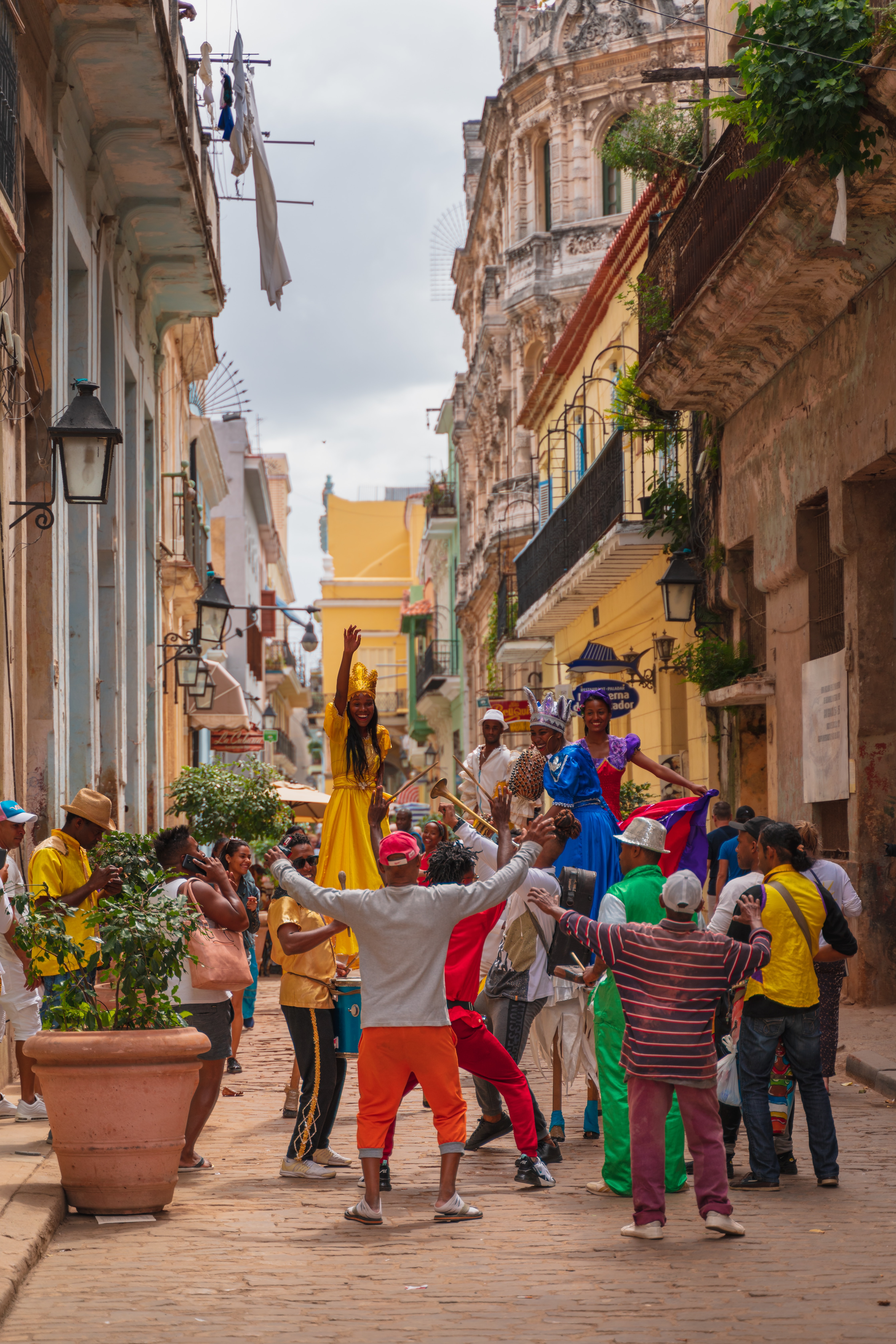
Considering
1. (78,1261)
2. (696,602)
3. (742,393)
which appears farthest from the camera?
(696,602)

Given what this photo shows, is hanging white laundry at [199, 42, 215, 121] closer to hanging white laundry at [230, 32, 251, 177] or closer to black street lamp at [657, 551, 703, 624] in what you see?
hanging white laundry at [230, 32, 251, 177]

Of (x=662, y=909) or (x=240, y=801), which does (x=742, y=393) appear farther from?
(x=662, y=909)

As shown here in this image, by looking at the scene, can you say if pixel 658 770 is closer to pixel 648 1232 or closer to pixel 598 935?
pixel 598 935

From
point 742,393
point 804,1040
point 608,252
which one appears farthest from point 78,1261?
point 608,252

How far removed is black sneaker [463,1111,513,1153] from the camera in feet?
27.2

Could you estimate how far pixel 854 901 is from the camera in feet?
28.9

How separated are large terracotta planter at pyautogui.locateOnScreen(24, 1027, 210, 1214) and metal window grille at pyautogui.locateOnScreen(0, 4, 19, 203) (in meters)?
5.22

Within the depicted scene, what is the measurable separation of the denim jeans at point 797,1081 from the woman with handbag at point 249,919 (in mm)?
2421

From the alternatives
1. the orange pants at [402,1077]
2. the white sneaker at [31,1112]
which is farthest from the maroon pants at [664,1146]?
the white sneaker at [31,1112]

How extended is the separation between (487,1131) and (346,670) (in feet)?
7.99

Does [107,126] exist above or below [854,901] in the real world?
above

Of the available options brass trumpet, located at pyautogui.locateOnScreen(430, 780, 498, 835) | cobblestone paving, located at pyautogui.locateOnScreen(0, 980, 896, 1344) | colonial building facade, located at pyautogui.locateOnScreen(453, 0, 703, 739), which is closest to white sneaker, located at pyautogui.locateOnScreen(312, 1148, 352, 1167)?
cobblestone paving, located at pyautogui.locateOnScreen(0, 980, 896, 1344)

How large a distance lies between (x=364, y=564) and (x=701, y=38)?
57.2 m

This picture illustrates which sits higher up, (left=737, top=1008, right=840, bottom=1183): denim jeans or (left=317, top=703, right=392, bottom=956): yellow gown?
(left=317, top=703, right=392, bottom=956): yellow gown
